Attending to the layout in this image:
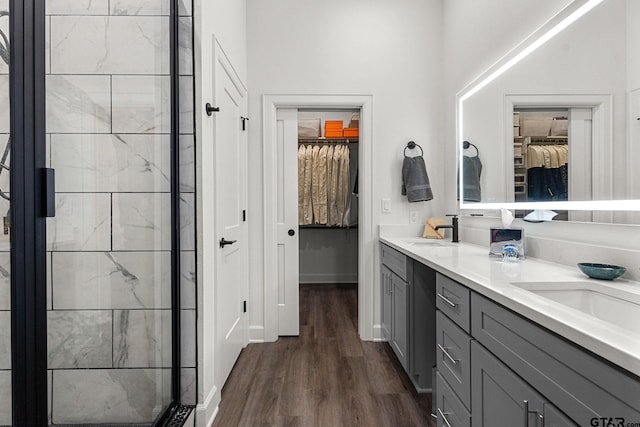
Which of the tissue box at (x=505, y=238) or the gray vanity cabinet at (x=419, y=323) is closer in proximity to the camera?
the tissue box at (x=505, y=238)

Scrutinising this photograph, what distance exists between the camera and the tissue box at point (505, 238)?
1.82 meters

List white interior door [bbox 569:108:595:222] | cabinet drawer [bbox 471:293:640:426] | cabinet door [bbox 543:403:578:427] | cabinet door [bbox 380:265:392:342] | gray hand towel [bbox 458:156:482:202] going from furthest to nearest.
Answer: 1. cabinet door [bbox 380:265:392:342]
2. gray hand towel [bbox 458:156:482:202]
3. white interior door [bbox 569:108:595:222]
4. cabinet door [bbox 543:403:578:427]
5. cabinet drawer [bbox 471:293:640:426]

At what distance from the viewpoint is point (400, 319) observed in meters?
2.31

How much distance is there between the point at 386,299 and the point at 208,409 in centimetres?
149

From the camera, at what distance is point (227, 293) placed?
89.8 inches

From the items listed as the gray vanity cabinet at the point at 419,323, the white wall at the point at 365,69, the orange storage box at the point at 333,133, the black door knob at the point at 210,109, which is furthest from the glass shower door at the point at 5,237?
the orange storage box at the point at 333,133

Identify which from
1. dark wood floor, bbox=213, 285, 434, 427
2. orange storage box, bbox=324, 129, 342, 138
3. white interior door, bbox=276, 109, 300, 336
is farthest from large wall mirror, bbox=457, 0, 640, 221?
orange storage box, bbox=324, 129, 342, 138

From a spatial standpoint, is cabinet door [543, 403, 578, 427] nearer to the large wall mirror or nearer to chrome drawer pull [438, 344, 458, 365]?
chrome drawer pull [438, 344, 458, 365]

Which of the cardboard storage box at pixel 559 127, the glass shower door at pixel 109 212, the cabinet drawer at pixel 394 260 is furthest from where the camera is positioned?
the cabinet drawer at pixel 394 260

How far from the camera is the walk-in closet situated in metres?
4.50

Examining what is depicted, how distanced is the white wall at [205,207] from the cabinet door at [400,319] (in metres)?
1.14

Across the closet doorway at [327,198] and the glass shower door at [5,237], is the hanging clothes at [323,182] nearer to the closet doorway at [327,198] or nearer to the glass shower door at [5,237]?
the closet doorway at [327,198]

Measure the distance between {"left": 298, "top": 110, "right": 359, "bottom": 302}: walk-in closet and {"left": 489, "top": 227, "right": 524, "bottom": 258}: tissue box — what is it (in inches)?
105

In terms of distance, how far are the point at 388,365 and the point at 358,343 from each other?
1.48ft
